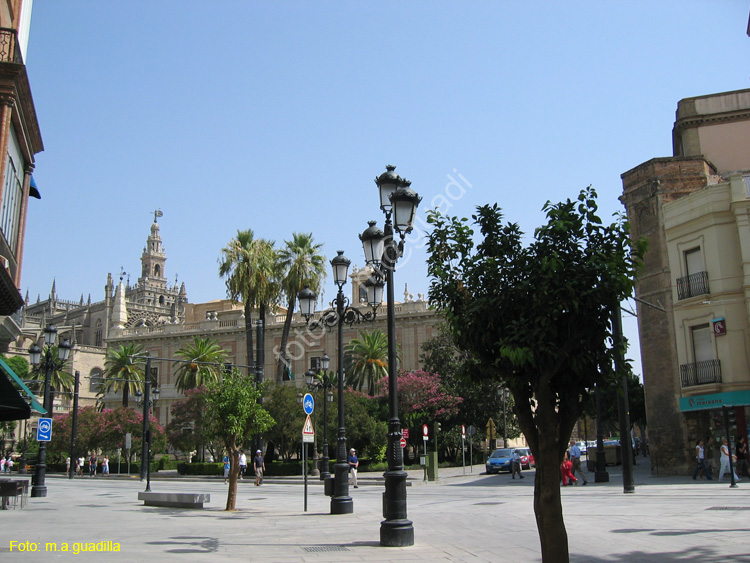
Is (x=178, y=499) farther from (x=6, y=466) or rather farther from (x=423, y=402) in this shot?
(x=6, y=466)

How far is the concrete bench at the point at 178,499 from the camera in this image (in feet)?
63.0

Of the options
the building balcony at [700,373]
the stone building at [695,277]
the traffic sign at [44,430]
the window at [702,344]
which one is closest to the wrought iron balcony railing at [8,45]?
the traffic sign at [44,430]

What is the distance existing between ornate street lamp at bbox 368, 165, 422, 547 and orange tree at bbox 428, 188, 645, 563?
443 cm

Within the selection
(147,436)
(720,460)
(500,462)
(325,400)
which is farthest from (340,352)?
(500,462)

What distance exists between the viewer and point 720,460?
2548cm

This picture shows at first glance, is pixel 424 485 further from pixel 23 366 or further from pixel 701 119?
pixel 23 366

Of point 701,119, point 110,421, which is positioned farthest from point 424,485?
point 110,421

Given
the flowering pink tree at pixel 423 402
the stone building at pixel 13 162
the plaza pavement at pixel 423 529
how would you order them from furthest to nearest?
1. the flowering pink tree at pixel 423 402
2. the stone building at pixel 13 162
3. the plaza pavement at pixel 423 529

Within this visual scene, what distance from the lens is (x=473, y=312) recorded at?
7.09 metres

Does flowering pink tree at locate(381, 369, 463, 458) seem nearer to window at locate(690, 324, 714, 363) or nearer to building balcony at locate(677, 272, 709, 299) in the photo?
window at locate(690, 324, 714, 363)

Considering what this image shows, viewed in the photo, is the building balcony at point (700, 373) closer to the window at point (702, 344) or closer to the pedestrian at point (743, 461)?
the window at point (702, 344)

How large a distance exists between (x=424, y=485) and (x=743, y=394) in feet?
43.8

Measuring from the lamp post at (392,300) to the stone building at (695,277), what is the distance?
14249 mm

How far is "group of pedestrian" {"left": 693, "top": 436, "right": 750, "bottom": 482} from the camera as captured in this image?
79.6ft
